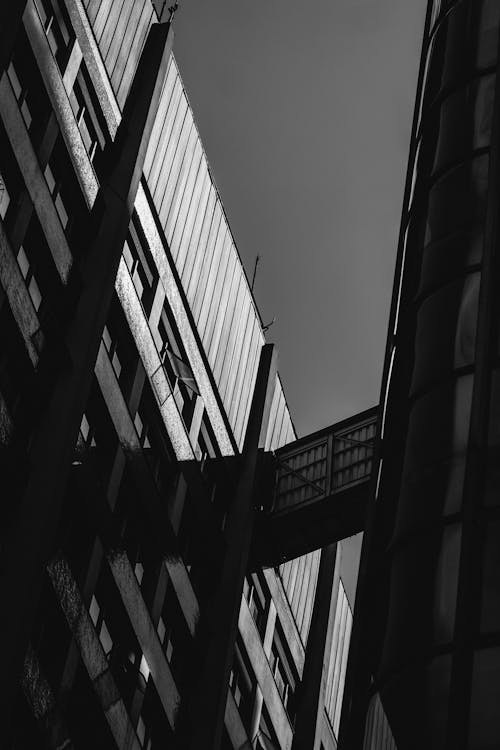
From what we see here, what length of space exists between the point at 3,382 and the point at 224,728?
14.8 metres

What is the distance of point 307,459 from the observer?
3888cm

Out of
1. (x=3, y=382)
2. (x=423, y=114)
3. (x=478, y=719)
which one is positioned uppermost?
(x=423, y=114)

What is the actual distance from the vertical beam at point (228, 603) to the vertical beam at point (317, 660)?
8002 millimetres

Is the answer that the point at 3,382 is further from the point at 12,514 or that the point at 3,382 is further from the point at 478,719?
the point at 478,719

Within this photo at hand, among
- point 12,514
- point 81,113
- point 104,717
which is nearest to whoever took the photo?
point 12,514

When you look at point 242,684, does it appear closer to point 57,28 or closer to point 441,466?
point 57,28

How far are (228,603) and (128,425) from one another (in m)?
6.80

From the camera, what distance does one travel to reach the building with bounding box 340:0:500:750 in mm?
16500

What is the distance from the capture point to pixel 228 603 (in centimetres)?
3566

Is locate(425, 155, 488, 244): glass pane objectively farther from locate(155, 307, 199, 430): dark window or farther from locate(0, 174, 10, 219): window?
locate(155, 307, 199, 430): dark window

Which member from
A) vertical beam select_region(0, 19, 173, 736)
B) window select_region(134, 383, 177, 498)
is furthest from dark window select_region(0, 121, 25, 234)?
window select_region(134, 383, 177, 498)

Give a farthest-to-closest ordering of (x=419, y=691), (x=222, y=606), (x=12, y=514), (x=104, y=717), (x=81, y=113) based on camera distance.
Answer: (x=222, y=606), (x=81, y=113), (x=104, y=717), (x=12, y=514), (x=419, y=691)

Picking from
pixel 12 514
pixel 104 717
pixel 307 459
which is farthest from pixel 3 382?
pixel 307 459

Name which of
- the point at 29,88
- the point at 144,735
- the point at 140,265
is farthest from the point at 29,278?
the point at 144,735
